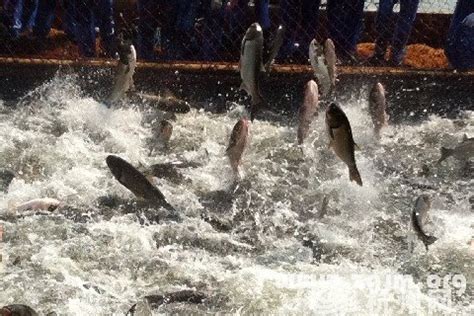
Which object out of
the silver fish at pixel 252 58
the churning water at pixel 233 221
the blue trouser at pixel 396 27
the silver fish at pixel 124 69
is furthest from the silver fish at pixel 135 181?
the blue trouser at pixel 396 27

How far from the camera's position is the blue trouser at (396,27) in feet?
26.5

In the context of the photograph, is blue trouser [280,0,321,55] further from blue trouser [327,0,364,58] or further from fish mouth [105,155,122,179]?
fish mouth [105,155,122,179]

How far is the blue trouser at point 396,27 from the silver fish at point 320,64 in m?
2.01

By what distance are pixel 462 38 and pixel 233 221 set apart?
3991 mm

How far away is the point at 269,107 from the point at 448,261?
3.17m

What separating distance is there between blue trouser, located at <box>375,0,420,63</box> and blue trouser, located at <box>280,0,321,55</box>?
2.71ft

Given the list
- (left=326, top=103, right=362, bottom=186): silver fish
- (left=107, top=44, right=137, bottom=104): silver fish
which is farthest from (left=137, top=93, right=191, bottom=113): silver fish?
(left=326, top=103, right=362, bottom=186): silver fish

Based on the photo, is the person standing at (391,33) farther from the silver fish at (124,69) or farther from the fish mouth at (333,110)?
the fish mouth at (333,110)

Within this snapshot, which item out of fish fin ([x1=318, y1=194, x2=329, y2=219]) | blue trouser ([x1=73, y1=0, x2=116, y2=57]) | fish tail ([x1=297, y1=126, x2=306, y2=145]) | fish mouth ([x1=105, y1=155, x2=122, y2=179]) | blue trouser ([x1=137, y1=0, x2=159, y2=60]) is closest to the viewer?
fish mouth ([x1=105, y1=155, x2=122, y2=179])

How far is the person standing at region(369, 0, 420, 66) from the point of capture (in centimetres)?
812

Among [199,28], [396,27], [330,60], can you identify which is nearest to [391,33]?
[396,27]

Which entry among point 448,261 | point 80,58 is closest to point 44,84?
point 80,58

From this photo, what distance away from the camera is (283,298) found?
15.4 ft

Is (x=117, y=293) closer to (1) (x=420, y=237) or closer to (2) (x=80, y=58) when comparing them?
(1) (x=420, y=237)
